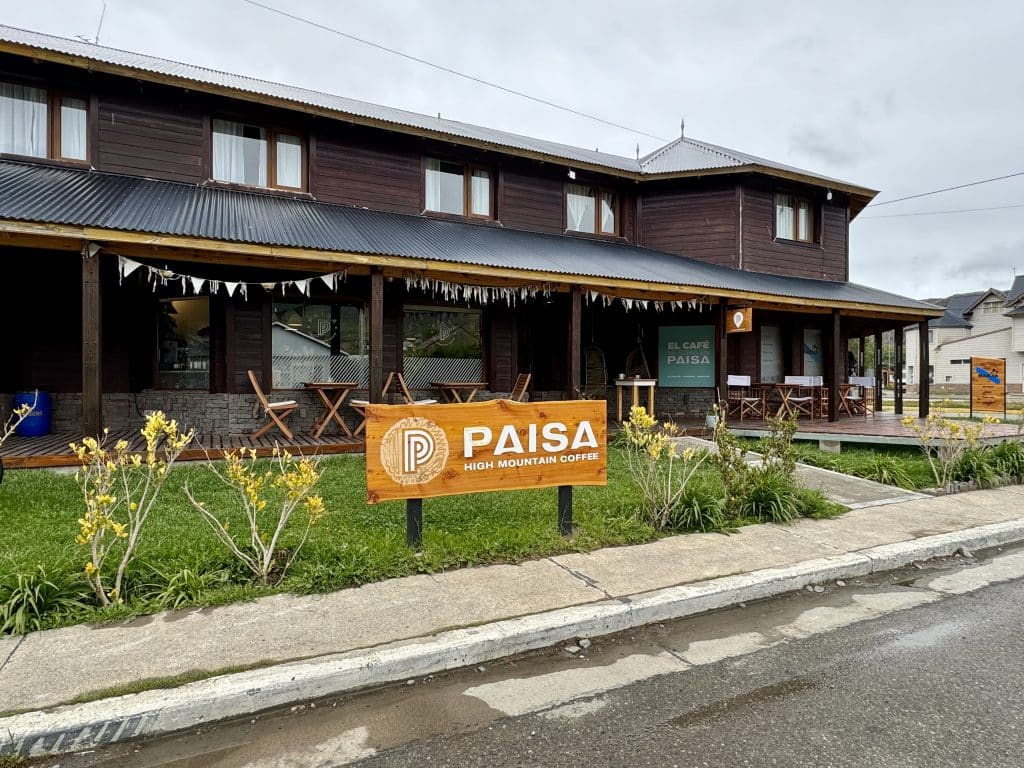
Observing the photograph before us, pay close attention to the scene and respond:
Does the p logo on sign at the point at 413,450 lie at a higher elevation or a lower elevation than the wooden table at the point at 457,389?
lower

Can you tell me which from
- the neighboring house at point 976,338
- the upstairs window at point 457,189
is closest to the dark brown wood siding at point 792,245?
the upstairs window at point 457,189

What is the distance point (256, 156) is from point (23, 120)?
3447mm

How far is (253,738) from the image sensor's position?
98.4 inches

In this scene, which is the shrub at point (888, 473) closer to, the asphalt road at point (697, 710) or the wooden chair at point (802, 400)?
the wooden chair at point (802, 400)

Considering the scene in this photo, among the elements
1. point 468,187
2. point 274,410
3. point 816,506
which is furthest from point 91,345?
point 816,506

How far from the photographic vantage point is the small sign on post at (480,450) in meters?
4.26

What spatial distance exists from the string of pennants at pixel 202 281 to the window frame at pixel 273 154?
6.86 feet

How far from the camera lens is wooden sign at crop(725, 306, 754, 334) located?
10.8 m

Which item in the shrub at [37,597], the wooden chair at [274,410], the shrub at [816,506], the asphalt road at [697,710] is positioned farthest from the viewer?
the wooden chair at [274,410]

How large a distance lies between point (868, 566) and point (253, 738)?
14.6 ft

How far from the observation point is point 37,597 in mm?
3357

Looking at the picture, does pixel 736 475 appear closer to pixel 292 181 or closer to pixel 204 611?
pixel 204 611

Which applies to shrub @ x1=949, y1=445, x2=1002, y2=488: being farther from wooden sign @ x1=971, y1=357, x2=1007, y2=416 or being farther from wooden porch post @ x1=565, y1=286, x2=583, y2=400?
wooden sign @ x1=971, y1=357, x2=1007, y2=416

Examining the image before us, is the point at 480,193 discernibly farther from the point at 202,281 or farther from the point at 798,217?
the point at 798,217
